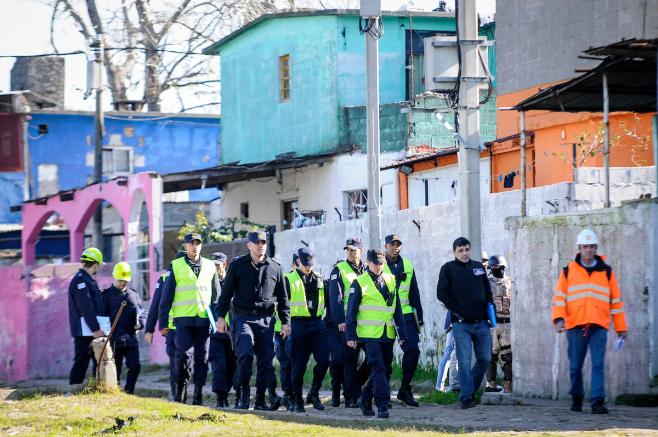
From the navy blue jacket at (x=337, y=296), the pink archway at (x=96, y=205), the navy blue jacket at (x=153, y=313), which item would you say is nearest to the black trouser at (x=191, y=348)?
the navy blue jacket at (x=153, y=313)

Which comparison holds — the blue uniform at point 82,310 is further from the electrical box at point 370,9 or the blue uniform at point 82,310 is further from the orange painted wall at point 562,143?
the orange painted wall at point 562,143

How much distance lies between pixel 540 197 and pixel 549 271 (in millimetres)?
2233

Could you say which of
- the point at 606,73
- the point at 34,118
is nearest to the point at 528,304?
the point at 606,73

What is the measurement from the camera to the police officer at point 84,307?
1783 centimetres

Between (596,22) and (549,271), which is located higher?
(596,22)

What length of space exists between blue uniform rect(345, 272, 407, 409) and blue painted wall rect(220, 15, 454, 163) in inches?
617

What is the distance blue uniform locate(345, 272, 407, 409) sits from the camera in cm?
1446

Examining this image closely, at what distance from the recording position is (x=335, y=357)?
17234 millimetres

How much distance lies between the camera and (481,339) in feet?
50.8

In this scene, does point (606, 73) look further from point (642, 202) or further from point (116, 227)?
point (116, 227)

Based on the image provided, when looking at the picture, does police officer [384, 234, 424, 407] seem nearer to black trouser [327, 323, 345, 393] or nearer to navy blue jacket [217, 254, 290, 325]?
black trouser [327, 323, 345, 393]

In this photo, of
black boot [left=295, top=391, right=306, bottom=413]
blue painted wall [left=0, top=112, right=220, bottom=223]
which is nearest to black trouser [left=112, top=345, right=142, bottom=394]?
black boot [left=295, top=391, right=306, bottom=413]

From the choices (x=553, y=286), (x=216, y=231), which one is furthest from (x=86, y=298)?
(x=216, y=231)

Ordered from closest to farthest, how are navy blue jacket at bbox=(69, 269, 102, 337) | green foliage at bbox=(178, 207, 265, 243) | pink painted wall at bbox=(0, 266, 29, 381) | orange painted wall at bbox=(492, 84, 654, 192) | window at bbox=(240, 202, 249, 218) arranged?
navy blue jacket at bbox=(69, 269, 102, 337) → orange painted wall at bbox=(492, 84, 654, 192) → pink painted wall at bbox=(0, 266, 29, 381) → green foliage at bbox=(178, 207, 265, 243) → window at bbox=(240, 202, 249, 218)
